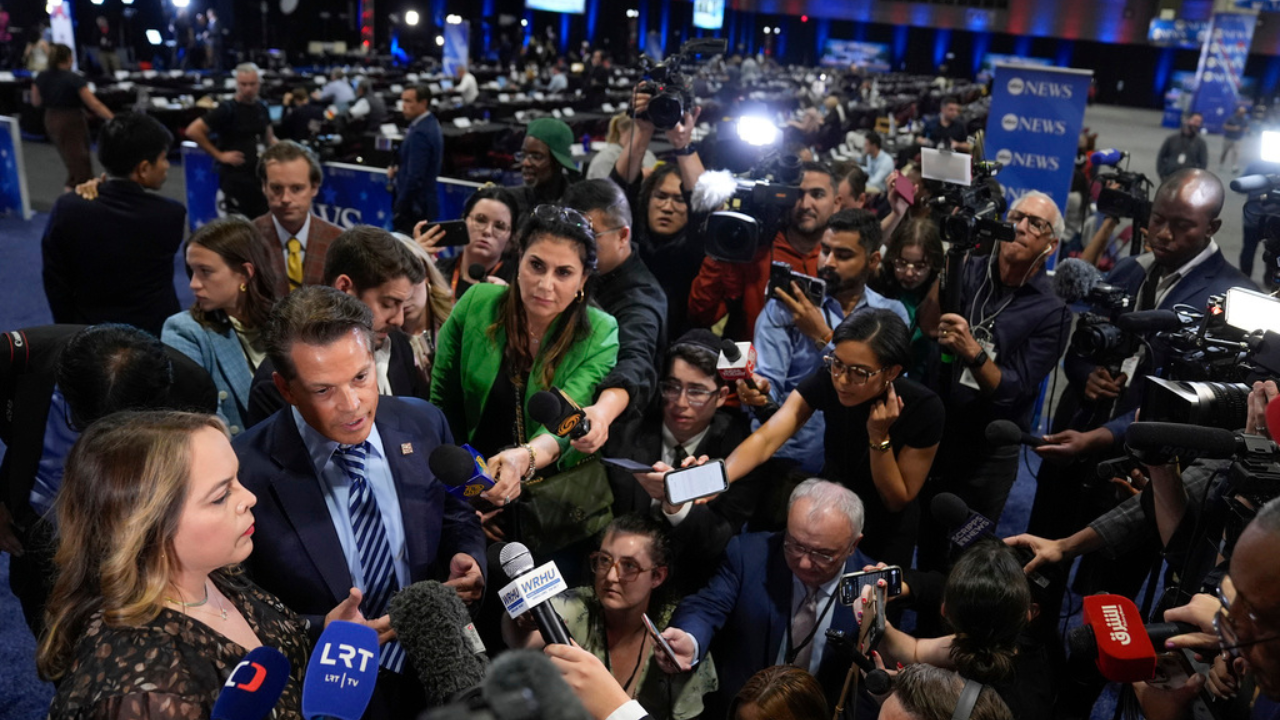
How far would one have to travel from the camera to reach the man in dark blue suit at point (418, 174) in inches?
205

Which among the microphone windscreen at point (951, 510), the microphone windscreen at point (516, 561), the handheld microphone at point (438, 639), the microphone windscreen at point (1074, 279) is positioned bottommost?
the microphone windscreen at point (951, 510)

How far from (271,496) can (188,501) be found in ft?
1.01

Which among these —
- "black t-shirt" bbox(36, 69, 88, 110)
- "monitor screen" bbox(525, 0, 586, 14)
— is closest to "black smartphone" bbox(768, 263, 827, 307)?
"black t-shirt" bbox(36, 69, 88, 110)

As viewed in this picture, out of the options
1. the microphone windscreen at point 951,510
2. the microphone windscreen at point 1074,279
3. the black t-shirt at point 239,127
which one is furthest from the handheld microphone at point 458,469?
the black t-shirt at point 239,127

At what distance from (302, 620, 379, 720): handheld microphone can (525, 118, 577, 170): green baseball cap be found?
3058mm

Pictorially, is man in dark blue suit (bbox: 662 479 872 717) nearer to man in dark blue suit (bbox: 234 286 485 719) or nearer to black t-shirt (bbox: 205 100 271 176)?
man in dark blue suit (bbox: 234 286 485 719)

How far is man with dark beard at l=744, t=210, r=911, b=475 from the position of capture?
2.80 metres

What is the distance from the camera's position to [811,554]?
217cm

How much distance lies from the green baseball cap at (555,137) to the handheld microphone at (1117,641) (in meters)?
3.00

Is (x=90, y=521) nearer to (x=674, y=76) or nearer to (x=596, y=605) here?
(x=596, y=605)

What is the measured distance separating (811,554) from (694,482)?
1.65 feet

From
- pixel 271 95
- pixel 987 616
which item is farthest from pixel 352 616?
pixel 271 95

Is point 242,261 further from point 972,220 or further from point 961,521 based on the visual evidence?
point 972,220

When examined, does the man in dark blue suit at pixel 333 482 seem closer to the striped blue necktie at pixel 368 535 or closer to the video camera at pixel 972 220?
the striped blue necktie at pixel 368 535
